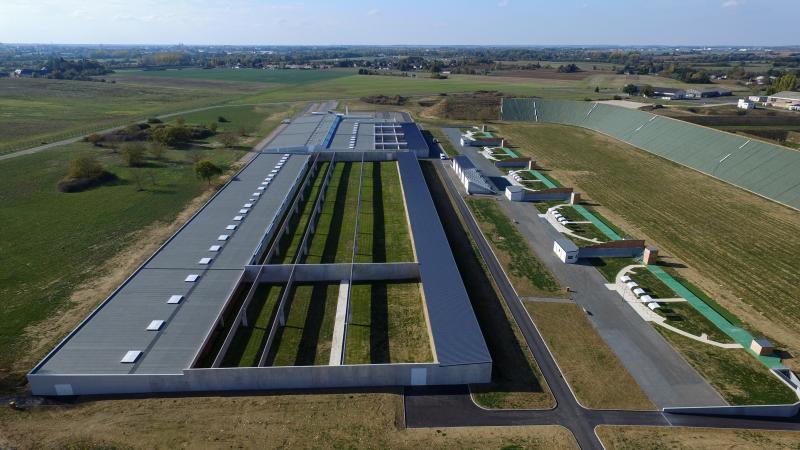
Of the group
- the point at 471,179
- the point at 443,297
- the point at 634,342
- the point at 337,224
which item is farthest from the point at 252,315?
the point at 471,179

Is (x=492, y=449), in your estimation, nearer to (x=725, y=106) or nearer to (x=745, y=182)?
(x=745, y=182)

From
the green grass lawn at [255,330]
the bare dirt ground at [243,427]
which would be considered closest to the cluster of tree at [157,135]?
the green grass lawn at [255,330]

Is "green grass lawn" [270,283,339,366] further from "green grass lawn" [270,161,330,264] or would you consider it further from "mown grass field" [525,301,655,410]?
"mown grass field" [525,301,655,410]

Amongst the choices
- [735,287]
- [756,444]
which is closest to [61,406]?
[756,444]

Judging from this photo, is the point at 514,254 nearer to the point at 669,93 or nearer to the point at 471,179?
the point at 471,179

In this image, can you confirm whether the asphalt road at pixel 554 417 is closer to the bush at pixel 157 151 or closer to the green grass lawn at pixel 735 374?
the green grass lawn at pixel 735 374

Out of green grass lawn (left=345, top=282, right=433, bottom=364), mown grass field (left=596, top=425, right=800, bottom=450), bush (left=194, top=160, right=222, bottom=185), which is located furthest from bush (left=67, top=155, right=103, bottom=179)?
mown grass field (left=596, top=425, right=800, bottom=450)
